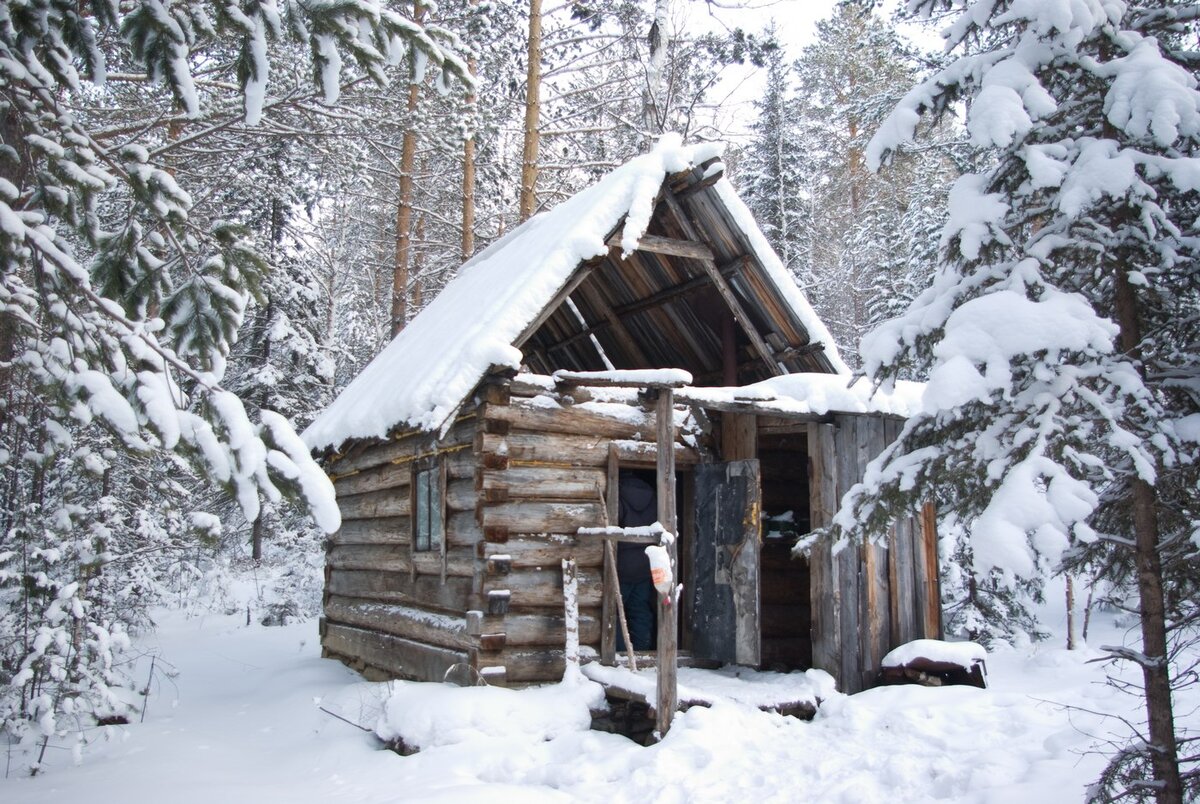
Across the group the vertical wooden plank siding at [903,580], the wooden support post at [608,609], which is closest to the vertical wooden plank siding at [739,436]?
the vertical wooden plank siding at [903,580]

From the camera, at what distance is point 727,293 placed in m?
9.95

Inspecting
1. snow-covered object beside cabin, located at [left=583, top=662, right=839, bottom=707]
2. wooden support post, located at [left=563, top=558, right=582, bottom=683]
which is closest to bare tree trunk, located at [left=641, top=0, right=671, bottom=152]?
wooden support post, located at [left=563, top=558, right=582, bottom=683]

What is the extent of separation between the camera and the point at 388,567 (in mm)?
10938

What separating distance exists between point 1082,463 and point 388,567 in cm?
864

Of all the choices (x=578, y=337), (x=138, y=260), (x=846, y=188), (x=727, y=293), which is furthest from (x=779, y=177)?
(x=138, y=260)

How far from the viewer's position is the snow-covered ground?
6.08 m

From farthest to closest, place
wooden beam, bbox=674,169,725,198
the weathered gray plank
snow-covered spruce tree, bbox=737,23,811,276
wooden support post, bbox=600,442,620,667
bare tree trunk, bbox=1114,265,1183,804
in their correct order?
1. snow-covered spruce tree, bbox=737,23,811,276
2. the weathered gray plank
3. wooden beam, bbox=674,169,725,198
4. wooden support post, bbox=600,442,620,667
5. bare tree trunk, bbox=1114,265,1183,804

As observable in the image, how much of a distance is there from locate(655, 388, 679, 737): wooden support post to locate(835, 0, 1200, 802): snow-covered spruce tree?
2821 millimetres

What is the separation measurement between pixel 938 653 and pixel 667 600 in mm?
3469

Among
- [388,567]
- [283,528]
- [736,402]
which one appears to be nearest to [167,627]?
[283,528]

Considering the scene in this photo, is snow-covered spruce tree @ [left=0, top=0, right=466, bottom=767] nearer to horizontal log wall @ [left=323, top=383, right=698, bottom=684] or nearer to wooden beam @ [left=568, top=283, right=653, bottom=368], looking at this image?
horizontal log wall @ [left=323, top=383, right=698, bottom=684]

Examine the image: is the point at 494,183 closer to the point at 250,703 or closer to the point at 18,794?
the point at 250,703

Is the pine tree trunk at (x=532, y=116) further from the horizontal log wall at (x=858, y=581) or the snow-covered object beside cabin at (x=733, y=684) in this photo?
the snow-covered object beside cabin at (x=733, y=684)

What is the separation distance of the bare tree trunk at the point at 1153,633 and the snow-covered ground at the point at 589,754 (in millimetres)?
1215
